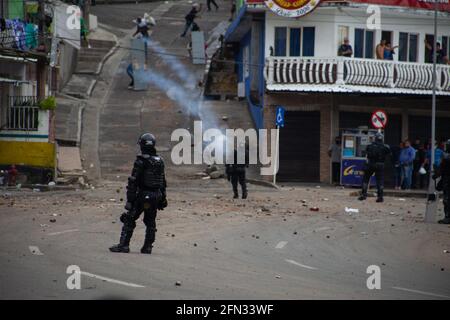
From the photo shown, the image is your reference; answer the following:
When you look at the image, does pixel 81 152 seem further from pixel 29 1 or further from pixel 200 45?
pixel 200 45

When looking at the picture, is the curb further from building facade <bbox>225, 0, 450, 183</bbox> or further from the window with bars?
the window with bars

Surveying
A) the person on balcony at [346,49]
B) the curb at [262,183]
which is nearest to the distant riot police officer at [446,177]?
the curb at [262,183]

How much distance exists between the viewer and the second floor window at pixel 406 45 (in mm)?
34406

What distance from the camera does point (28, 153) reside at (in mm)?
25859

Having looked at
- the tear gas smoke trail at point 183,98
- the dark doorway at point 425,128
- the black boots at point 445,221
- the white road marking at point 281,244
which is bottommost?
the white road marking at point 281,244

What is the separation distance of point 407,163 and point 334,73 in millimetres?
3937

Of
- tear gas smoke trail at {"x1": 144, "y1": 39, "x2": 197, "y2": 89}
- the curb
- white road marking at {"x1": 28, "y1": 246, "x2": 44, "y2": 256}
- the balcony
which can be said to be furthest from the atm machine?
white road marking at {"x1": 28, "y1": 246, "x2": 44, "y2": 256}

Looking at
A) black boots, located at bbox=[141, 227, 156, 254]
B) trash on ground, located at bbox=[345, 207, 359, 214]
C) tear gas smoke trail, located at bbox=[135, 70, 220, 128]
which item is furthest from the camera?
tear gas smoke trail, located at bbox=[135, 70, 220, 128]

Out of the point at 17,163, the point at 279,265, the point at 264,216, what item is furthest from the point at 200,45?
the point at 279,265

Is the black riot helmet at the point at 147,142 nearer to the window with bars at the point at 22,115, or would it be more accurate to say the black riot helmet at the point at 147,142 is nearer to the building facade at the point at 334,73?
the window with bars at the point at 22,115

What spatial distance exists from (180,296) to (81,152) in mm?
20942

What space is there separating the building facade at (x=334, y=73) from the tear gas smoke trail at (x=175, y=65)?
5.34 meters

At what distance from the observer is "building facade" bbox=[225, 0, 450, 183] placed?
1267 inches

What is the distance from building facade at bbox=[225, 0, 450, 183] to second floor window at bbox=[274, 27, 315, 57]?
34 mm
